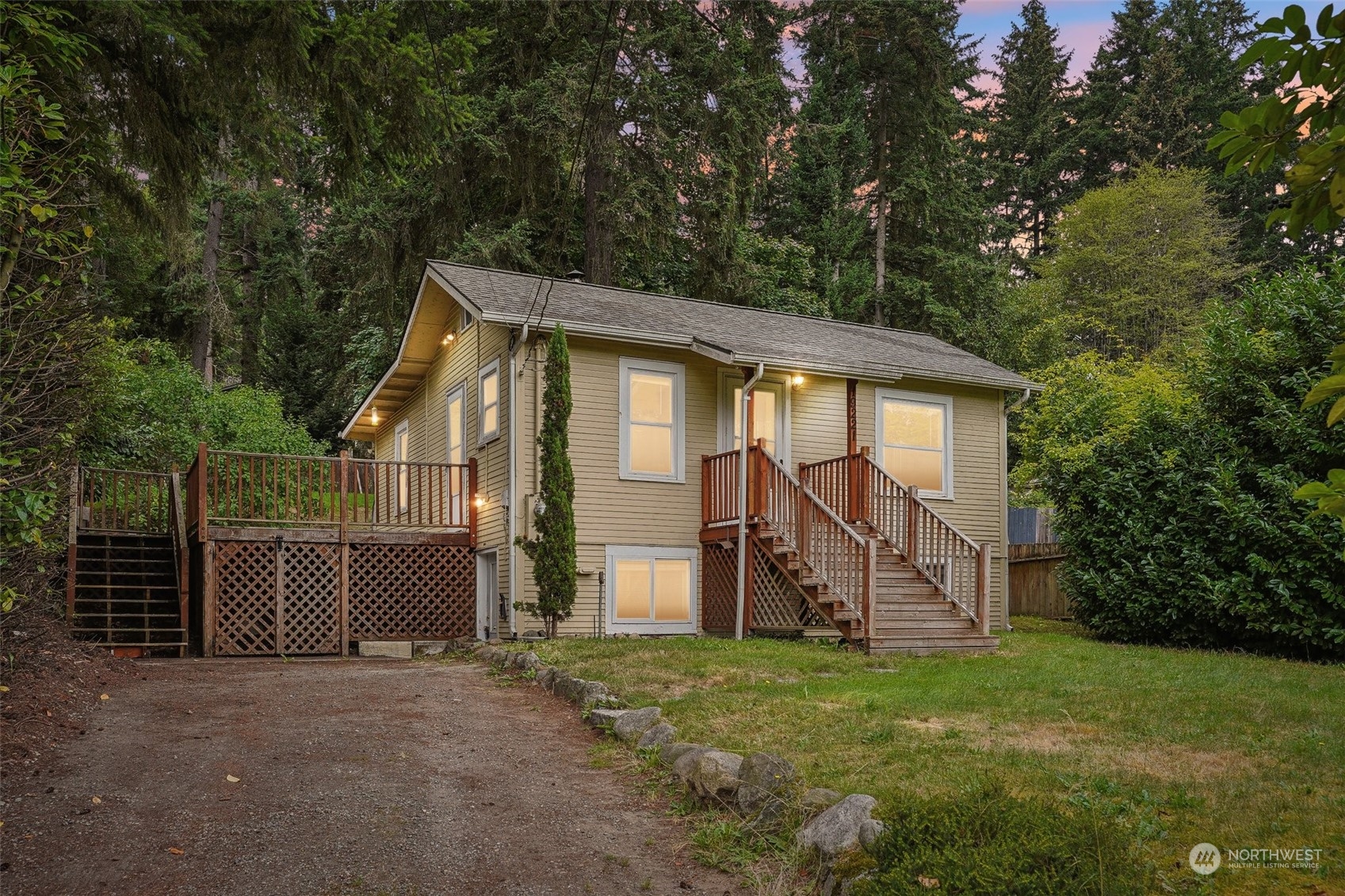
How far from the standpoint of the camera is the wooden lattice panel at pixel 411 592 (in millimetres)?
14453

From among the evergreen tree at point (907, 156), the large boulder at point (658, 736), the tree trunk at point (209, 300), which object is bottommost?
the large boulder at point (658, 736)

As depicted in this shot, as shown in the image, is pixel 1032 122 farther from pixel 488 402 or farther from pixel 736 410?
pixel 488 402

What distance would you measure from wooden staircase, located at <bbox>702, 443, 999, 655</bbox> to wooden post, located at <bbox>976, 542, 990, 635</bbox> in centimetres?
1

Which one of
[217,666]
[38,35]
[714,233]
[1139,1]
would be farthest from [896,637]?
[1139,1]

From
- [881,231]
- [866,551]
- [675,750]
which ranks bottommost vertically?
[675,750]

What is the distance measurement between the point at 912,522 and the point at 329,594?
8010 millimetres

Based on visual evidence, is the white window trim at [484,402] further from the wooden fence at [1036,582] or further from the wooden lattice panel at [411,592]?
the wooden fence at [1036,582]

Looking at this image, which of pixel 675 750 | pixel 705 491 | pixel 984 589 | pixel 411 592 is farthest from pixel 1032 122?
pixel 675 750

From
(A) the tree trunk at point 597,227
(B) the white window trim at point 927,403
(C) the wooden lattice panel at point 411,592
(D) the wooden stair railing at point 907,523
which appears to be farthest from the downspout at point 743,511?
(A) the tree trunk at point 597,227

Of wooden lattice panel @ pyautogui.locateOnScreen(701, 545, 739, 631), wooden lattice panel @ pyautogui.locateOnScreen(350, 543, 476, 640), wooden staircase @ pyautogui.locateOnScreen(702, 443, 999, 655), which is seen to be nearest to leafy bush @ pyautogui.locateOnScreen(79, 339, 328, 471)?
wooden lattice panel @ pyautogui.locateOnScreen(350, 543, 476, 640)

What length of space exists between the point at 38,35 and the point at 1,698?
4.39 metres

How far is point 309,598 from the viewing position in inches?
557

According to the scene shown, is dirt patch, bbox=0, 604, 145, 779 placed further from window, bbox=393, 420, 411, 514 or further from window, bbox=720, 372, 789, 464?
window, bbox=393, 420, 411, 514

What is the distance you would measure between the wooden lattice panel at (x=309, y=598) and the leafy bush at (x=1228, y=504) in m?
10.5
